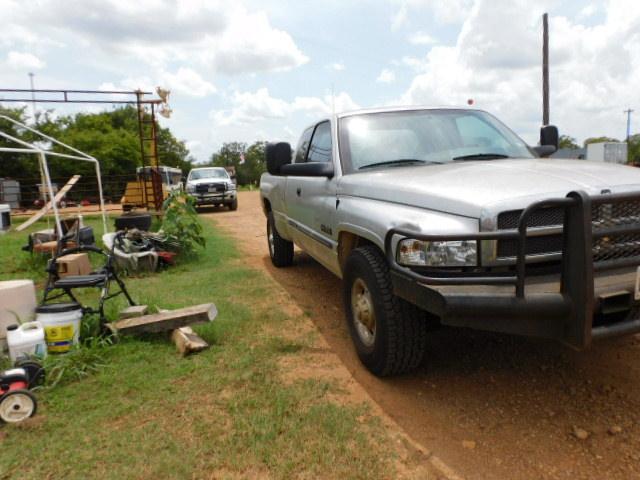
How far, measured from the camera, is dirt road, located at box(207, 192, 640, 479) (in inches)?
89.7

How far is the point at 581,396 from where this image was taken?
111 inches

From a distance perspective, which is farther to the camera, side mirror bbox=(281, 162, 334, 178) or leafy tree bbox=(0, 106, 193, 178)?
leafy tree bbox=(0, 106, 193, 178)

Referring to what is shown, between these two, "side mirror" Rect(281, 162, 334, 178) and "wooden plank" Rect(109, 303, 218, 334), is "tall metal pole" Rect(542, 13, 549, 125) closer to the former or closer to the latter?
"side mirror" Rect(281, 162, 334, 178)

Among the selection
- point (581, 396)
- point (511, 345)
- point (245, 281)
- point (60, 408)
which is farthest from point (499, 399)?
point (245, 281)


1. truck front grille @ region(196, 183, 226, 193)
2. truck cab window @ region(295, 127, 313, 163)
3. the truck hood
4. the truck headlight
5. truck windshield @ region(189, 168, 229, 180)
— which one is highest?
truck windshield @ region(189, 168, 229, 180)

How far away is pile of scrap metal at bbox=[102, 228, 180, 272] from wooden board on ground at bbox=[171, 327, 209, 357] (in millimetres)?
2760

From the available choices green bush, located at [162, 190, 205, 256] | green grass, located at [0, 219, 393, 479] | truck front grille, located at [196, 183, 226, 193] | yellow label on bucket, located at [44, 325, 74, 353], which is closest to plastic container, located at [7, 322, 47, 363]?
yellow label on bucket, located at [44, 325, 74, 353]

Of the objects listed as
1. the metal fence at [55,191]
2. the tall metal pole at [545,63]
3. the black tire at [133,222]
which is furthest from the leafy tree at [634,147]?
the black tire at [133,222]

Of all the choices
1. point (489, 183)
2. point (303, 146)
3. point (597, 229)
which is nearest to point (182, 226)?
point (303, 146)

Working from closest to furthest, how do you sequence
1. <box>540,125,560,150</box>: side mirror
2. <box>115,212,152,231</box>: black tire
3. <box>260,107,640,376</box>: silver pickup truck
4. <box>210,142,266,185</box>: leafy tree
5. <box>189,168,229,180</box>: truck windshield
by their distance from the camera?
1. <box>260,107,640,376</box>: silver pickup truck
2. <box>540,125,560,150</box>: side mirror
3. <box>115,212,152,231</box>: black tire
4. <box>189,168,229,180</box>: truck windshield
5. <box>210,142,266,185</box>: leafy tree

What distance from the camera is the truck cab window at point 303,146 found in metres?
5.18

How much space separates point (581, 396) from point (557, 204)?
133 cm

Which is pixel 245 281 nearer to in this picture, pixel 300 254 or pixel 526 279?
pixel 300 254

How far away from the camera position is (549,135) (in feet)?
14.6
